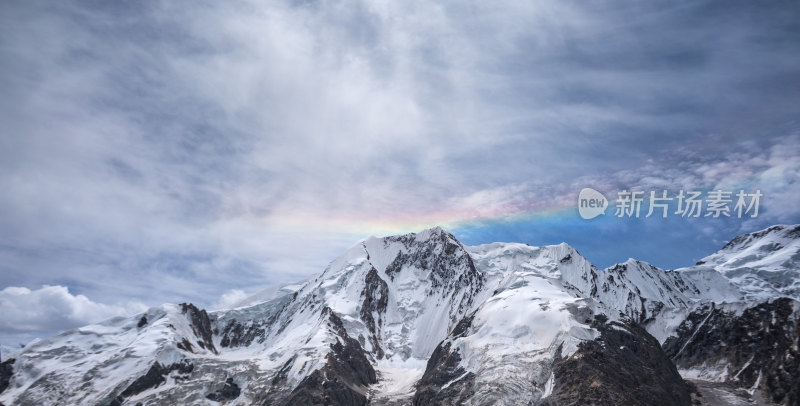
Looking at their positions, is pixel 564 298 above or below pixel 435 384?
above

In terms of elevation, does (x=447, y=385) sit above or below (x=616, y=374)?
above

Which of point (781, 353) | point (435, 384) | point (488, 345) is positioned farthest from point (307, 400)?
point (781, 353)

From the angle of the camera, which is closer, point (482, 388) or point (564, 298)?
point (482, 388)

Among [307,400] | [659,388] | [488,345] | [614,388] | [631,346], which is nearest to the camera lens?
[614,388]

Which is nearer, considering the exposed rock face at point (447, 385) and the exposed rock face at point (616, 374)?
the exposed rock face at point (616, 374)

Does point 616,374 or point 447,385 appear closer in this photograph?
point 616,374

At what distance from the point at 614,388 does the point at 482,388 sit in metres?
39.4

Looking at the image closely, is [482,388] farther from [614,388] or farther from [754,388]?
[754,388]

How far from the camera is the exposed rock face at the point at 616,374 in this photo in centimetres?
13900

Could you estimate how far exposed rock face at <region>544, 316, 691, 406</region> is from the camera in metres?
139

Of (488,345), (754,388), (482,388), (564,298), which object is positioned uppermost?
(564,298)

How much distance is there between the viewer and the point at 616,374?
490ft

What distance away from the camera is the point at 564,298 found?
642ft

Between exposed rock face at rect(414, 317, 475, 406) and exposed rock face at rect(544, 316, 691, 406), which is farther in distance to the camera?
exposed rock face at rect(414, 317, 475, 406)
